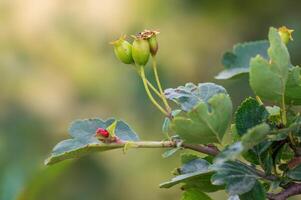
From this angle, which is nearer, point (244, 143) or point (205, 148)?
point (244, 143)

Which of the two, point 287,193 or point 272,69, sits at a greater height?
point 272,69

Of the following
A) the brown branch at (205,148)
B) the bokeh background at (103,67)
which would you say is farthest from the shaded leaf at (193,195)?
the bokeh background at (103,67)

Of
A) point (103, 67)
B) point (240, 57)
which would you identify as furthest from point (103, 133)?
point (103, 67)

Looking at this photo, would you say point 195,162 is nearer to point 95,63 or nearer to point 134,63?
point 134,63

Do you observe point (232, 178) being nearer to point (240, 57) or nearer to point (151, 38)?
point (151, 38)

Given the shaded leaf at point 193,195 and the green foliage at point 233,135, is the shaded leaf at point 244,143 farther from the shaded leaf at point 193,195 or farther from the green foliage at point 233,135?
the shaded leaf at point 193,195

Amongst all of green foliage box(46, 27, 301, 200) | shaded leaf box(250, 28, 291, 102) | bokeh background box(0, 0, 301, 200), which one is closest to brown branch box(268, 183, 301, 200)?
green foliage box(46, 27, 301, 200)

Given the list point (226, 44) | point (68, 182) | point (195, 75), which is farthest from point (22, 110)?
point (226, 44)
